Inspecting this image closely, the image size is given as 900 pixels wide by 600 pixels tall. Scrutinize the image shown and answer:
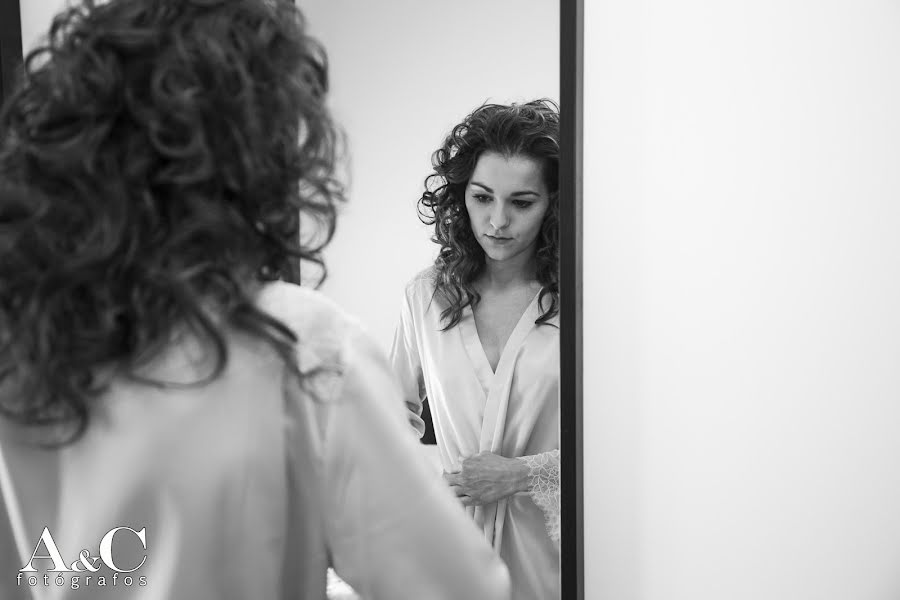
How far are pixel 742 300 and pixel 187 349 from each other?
3.00 feet

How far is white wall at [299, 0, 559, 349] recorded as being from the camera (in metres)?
1.12

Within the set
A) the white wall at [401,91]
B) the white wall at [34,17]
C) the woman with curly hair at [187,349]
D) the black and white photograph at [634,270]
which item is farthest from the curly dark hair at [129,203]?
the white wall at [34,17]

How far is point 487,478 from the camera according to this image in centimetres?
112

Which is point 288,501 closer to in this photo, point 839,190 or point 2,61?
point 2,61

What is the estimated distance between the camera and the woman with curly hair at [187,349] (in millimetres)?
609

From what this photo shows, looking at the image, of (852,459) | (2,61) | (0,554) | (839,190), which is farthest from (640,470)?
(2,61)

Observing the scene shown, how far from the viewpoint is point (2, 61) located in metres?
1.14

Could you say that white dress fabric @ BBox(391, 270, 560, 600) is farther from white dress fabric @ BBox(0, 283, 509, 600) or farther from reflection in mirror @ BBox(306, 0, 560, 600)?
white dress fabric @ BBox(0, 283, 509, 600)

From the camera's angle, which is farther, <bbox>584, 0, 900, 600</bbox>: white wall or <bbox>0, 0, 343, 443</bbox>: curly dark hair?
<bbox>584, 0, 900, 600</bbox>: white wall

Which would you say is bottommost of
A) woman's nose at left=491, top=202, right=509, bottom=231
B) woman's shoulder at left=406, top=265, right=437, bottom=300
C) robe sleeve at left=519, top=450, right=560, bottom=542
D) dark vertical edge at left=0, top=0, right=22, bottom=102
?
robe sleeve at left=519, top=450, right=560, bottom=542

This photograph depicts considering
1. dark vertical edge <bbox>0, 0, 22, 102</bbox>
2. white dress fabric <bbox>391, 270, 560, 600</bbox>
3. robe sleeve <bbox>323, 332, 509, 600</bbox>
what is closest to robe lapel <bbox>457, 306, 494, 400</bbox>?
white dress fabric <bbox>391, 270, 560, 600</bbox>

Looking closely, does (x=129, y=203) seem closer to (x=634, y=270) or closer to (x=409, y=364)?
(x=409, y=364)

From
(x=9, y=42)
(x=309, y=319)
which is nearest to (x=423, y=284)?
(x=309, y=319)

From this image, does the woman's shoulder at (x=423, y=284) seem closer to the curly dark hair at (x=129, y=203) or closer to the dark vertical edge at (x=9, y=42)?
the curly dark hair at (x=129, y=203)
